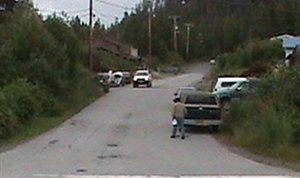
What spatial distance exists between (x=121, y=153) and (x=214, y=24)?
145 metres

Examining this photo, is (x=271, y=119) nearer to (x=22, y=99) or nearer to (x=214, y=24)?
(x=22, y=99)

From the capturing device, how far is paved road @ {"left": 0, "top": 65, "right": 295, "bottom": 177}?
17.4 m

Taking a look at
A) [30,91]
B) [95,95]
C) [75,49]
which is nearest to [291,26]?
[95,95]

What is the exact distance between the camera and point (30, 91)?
105ft

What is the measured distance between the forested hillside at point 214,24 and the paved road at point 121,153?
303 ft

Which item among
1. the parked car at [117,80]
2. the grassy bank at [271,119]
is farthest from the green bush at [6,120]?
the parked car at [117,80]

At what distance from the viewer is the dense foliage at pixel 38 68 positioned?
30.7 meters

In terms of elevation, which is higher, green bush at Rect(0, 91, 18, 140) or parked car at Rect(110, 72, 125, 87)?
green bush at Rect(0, 91, 18, 140)

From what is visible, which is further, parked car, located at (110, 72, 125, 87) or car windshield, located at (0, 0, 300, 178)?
parked car, located at (110, 72, 125, 87)

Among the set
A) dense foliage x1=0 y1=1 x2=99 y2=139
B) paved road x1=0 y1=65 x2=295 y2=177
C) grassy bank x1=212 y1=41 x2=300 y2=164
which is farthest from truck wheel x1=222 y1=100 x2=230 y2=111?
dense foliage x1=0 y1=1 x2=99 y2=139

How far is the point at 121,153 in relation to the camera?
21.7 meters

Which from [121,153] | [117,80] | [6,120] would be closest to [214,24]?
[117,80]

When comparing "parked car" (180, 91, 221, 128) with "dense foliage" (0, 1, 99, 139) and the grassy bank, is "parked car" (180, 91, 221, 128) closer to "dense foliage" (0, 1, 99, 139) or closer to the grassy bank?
the grassy bank

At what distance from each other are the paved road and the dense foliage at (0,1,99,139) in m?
1.64
